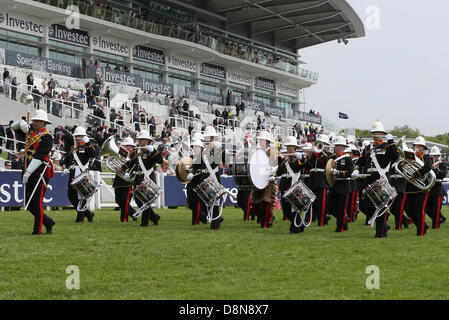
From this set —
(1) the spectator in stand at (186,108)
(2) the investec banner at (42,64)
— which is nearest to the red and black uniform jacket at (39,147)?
(2) the investec banner at (42,64)

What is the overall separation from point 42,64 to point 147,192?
24881 millimetres

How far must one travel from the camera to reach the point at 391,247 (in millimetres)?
10828

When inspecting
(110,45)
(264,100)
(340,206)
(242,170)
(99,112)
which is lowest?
(340,206)

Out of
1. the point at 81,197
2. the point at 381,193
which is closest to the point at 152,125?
the point at 81,197

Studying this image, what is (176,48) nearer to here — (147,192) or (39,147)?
(147,192)

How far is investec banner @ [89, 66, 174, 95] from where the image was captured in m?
39.7

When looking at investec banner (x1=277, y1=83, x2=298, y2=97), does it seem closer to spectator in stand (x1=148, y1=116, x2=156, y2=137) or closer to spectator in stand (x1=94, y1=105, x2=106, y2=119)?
spectator in stand (x1=148, y1=116, x2=156, y2=137)

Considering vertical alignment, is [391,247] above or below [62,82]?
below

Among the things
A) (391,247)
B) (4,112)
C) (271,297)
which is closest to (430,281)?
(271,297)

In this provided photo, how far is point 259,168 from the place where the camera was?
44.6ft

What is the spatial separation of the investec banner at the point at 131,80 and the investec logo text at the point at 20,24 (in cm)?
469

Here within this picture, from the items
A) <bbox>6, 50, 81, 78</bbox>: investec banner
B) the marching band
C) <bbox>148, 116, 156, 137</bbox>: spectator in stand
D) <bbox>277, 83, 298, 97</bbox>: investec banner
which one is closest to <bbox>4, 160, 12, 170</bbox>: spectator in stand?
the marching band
